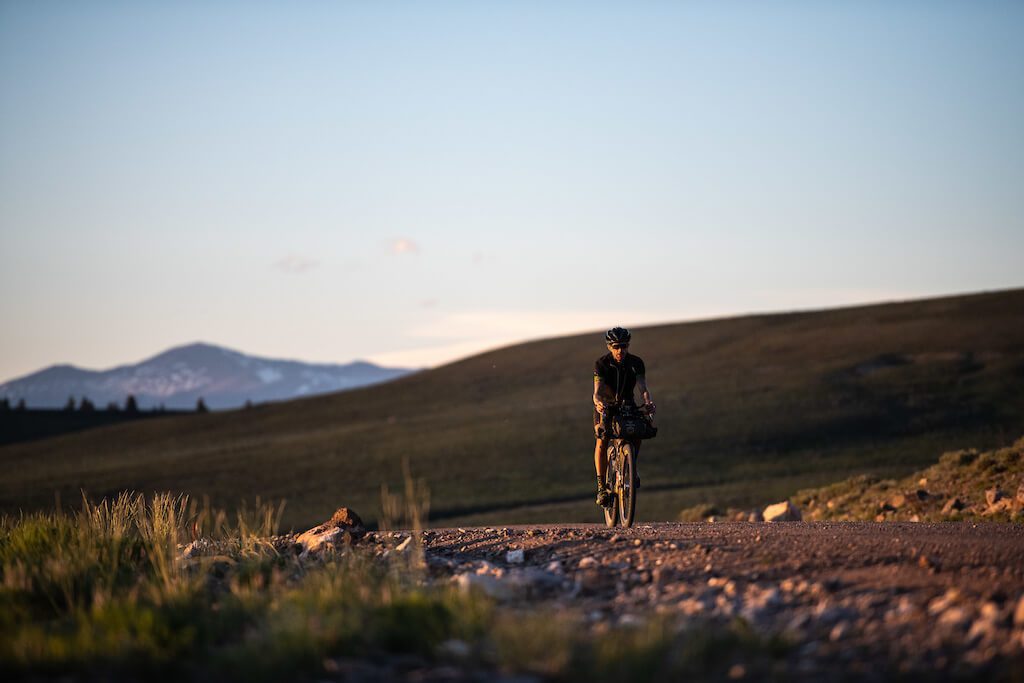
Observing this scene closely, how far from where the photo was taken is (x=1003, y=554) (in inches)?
412

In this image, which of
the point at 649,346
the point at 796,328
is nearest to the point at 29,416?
the point at 649,346

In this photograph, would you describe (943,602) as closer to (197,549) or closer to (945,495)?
(197,549)

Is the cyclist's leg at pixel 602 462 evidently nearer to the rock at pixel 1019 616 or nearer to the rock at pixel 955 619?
the rock at pixel 955 619

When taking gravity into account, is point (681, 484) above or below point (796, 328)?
below

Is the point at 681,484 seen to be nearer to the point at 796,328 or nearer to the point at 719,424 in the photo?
the point at 719,424

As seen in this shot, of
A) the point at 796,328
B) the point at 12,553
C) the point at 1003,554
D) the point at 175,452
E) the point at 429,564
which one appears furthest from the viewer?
the point at 796,328

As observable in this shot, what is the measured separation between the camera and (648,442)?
5244 cm

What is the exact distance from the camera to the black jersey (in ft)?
45.9

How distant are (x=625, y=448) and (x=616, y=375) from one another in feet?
3.02

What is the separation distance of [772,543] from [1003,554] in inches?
82.7

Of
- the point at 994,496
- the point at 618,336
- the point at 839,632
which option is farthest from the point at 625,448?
the point at 994,496

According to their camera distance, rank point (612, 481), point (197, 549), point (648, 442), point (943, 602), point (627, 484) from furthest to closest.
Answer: point (648, 442), point (612, 481), point (627, 484), point (197, 549), point (943, 602)

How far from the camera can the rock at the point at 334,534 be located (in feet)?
41.1

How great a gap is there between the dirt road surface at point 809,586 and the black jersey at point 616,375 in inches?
68.4
